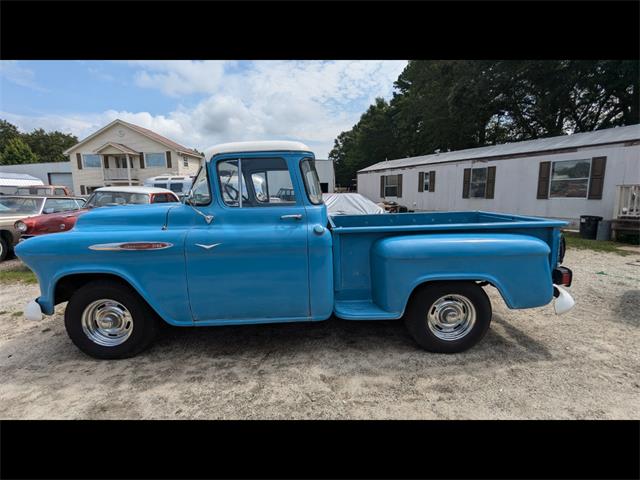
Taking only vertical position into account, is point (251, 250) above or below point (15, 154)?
below

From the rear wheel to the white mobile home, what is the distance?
42.0ft

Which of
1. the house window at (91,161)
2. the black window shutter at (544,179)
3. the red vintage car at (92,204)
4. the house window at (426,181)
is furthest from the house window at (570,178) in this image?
the house window at (91,161)

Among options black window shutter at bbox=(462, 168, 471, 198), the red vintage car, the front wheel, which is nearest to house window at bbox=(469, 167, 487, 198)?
black window shutter at bbox=(462, 168, 471, 198)

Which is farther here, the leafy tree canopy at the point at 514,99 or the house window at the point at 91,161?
the house window at the point at 91,161

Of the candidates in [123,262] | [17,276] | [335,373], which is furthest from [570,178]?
[17,276]

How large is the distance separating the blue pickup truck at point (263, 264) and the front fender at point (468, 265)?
0.4 inches

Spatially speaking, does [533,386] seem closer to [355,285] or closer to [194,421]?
[355,285]

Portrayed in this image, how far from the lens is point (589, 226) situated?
32.6ft

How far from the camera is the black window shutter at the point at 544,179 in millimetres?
11750

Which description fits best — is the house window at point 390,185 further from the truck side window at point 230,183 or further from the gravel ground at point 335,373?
the truck side window at point 230,183

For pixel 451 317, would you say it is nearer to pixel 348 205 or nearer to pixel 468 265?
pixel 468 265

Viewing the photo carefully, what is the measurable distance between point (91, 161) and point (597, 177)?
35.6 metres

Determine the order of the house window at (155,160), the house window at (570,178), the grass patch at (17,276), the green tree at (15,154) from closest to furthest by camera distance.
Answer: the grass patch at (17,276), the house window at (570,178), the house window at (155,160), the green tree at (15,154)

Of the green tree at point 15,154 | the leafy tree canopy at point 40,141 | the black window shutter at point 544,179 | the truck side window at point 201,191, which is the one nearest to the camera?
the truck side window at point 201,191
